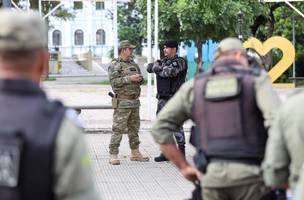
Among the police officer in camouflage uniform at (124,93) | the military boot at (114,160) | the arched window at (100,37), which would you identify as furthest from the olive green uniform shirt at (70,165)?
the arched window at (100,37)

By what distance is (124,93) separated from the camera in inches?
409

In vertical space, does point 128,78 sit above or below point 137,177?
above

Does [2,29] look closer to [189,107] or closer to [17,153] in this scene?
[17,153]

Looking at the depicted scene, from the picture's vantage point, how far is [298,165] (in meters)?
3.54

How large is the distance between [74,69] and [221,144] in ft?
160

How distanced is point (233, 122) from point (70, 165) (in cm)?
153

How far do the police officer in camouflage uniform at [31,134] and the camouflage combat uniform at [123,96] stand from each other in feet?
24.8

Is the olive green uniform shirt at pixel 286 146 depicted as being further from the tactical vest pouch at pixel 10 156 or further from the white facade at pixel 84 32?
the white facade at pixel 84 32

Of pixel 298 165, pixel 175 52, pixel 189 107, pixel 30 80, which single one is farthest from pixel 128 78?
pixel 30 80

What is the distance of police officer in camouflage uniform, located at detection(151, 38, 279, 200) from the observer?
3.91 m

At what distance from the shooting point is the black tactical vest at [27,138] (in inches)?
100

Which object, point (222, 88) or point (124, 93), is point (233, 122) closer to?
point (222, 88)

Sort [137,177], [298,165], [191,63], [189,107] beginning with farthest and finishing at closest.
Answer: [191,63] → [137,177] → [189,107] → [298,165]

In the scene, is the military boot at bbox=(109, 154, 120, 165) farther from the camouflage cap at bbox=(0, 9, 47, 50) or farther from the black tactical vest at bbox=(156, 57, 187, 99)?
the camouflage cap at bbox=(0, 9, 47, 50)
